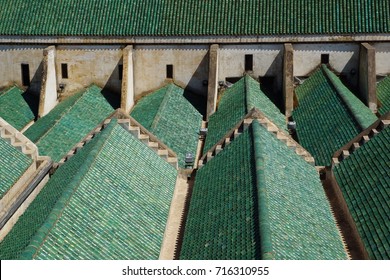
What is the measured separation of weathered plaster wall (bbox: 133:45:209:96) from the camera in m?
57.7

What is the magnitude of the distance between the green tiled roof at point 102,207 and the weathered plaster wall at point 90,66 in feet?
62.6

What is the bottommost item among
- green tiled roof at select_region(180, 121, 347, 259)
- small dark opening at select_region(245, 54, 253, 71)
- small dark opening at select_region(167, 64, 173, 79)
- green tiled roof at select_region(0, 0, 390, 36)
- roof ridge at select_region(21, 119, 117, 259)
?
green tiled roof at select_region(180, 121, 347, 259)

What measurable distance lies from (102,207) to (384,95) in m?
27.9

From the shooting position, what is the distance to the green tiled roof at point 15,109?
53.7 meters

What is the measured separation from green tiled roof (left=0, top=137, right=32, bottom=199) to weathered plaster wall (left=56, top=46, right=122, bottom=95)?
797 inches

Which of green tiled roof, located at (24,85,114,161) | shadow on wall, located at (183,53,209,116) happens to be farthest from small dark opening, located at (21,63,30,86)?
shadow on wall, located at (183,53,209,116)

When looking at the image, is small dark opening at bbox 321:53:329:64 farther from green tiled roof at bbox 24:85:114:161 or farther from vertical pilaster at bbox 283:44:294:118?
green tiled roof at bbox 24:85:114:161

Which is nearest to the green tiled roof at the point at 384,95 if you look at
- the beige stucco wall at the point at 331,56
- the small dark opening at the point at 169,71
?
the beige stucco wall at the point at 331,56

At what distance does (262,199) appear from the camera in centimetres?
3222

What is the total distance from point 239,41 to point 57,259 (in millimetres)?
32420

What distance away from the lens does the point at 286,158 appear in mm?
38906

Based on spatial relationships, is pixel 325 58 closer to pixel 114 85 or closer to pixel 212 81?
pixel 212 81

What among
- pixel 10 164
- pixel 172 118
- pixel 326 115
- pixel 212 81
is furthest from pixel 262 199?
Result: pixel 212 81

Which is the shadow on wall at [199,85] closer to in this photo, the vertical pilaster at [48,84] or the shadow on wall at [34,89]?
the vertical pilaster at [48,84]
